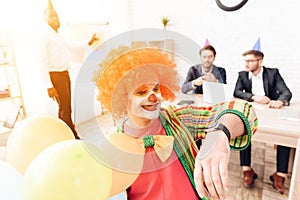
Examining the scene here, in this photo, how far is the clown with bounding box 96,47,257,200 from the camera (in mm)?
649

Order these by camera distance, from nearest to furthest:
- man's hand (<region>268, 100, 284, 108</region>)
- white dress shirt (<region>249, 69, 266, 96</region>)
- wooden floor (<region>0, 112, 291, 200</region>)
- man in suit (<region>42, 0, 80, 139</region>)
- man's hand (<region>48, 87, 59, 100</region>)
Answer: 1. wooden floor (<region>0, 112, 291, 200</region>)
2. man's hand (<region>268, 100, 284, 108</region>)
3. white dress shirt (<region>249, 69, 266, 96</region>)
4. man in suit (<region>42, 0, 80, 139</region>)
5. man's hand (<region>48, 87, 59, 100</region>)

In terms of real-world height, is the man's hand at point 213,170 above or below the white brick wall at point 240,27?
below

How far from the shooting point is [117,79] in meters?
0.68

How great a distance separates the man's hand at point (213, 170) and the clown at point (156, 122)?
0.25 ft

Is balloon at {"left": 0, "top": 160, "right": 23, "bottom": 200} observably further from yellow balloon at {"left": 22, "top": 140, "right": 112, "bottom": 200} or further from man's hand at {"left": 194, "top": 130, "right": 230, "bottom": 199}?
man's hand at {"left": 194, "top": 130, "right": 230, "bottom": 199}

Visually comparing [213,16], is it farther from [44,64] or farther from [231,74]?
[44,64]

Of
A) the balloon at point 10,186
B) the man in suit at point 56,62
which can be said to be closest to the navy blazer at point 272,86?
the man in suit at point 56,62

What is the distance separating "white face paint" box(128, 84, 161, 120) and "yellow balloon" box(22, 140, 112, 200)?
0.20 m

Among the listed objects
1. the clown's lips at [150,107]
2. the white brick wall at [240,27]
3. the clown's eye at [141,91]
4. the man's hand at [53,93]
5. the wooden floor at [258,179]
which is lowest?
the wooden floor at [258,179]

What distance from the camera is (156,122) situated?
28.5 inches

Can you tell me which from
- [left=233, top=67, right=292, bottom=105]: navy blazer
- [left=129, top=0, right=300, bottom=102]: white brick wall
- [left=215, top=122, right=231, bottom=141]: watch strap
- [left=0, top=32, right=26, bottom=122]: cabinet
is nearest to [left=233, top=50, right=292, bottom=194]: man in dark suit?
[left=233, top=67, right=292, bottom=105]: navy blazer

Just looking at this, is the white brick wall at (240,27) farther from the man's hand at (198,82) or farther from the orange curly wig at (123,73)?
the orange curly wig at (123,73)

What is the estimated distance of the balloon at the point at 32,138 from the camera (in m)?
0.67

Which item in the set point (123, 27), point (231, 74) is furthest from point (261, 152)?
point (123, 27)
